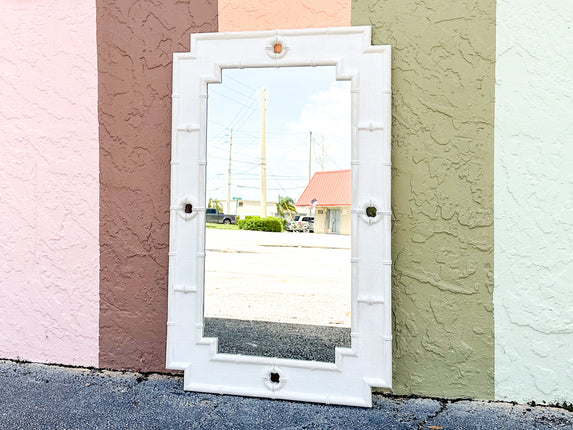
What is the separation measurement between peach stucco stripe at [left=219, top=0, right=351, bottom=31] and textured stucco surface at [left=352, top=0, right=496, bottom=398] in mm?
218

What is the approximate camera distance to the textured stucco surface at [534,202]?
2141 millimetres

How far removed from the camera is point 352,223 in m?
2.24

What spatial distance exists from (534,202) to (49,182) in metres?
2.84

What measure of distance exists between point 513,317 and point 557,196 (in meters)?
0.67

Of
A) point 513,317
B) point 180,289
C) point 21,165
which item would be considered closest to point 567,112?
point 513,317

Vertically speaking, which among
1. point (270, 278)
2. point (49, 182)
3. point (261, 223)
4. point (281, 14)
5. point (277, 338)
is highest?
point (281, 14)

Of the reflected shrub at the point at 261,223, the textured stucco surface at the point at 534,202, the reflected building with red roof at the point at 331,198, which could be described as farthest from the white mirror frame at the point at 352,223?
the textured stucco surface at the point at 534,202

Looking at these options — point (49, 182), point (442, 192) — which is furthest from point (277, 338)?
point (49, 182)

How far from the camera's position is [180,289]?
7.73 feet

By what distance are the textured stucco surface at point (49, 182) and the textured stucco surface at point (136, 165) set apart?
0.09 m

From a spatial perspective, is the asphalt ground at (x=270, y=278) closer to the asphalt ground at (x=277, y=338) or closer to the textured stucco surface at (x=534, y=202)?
the asphalt ground at (x=277, y=338)

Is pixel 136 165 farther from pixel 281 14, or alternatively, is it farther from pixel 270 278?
pixel 281 14

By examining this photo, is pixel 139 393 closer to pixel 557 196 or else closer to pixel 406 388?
pixel 406 388

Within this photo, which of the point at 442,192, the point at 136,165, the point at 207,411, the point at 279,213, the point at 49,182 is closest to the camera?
the point at 207,411
